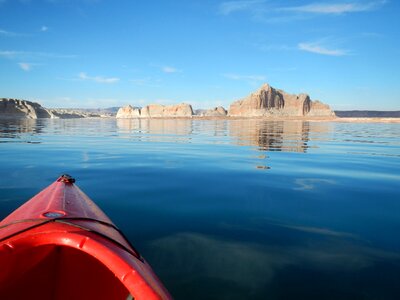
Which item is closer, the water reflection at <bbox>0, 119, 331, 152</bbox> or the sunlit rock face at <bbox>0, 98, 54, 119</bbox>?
the water reflection at <bbox>0, 119, 331, 152</bbox>

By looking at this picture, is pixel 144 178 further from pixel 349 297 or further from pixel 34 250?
pixel 349 297

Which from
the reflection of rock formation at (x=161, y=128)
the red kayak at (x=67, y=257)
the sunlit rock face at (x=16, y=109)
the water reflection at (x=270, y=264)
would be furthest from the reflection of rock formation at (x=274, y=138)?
the sunlit rock face at (x=16, y=109)

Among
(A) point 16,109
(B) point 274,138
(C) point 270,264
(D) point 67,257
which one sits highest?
(A) point 16,109

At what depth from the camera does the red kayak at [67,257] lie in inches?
80.1

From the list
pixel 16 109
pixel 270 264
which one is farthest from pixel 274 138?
pixel 16 109

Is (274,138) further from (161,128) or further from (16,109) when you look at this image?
(16,109)

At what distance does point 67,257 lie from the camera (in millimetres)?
3314

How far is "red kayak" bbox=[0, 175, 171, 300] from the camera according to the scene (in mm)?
2035

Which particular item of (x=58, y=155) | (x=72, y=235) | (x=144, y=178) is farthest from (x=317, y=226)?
(x=58, y=155)

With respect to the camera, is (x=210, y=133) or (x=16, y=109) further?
(x=16, y=109)

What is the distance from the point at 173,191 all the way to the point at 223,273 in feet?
11.9

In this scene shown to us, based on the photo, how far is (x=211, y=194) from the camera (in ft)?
22.1

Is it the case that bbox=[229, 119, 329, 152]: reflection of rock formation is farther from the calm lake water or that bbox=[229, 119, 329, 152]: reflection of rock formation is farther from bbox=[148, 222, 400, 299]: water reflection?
bbox=[148, 222, 400, 299]: water reflection

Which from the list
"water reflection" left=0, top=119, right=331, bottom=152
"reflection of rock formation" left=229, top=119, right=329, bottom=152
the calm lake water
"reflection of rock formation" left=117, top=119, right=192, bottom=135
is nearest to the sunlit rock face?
"reflection of rock formation" left=117, top=119, right=192, bottom=135
